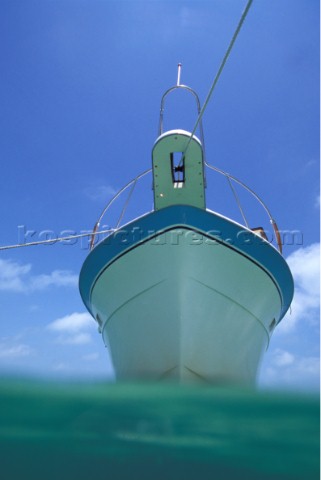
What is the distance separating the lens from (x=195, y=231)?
3926mm

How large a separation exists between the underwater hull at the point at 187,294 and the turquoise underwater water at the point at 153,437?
0.98 meters

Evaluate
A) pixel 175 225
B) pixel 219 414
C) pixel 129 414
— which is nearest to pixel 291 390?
pixel 219 414

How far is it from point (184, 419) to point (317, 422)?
3.41 ft

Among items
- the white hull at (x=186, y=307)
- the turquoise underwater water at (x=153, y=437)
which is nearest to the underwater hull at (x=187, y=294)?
the white hull at (x=186, y=307)

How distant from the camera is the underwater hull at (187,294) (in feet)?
12.5

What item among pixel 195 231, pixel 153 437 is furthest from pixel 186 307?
pixel 153 437

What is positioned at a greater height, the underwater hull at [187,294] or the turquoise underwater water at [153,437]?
the underwater hull at [187,294]

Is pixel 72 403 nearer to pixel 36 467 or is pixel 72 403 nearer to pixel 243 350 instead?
pixel 36 467

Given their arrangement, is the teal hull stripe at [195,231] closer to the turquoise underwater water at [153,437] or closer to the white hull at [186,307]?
the white hull at [186,307]

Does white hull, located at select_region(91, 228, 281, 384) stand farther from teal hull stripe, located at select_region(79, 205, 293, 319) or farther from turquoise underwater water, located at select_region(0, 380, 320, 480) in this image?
turquoise underwater water, located at select_region(0, 380, 320, 480)

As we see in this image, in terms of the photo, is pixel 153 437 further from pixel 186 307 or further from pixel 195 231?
pixel 195 231

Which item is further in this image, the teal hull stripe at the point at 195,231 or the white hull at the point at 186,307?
the teal hull stripe at the point at 195,231

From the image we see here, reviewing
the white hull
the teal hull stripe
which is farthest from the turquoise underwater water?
the teal hull stripe

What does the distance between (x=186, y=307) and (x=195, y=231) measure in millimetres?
934
